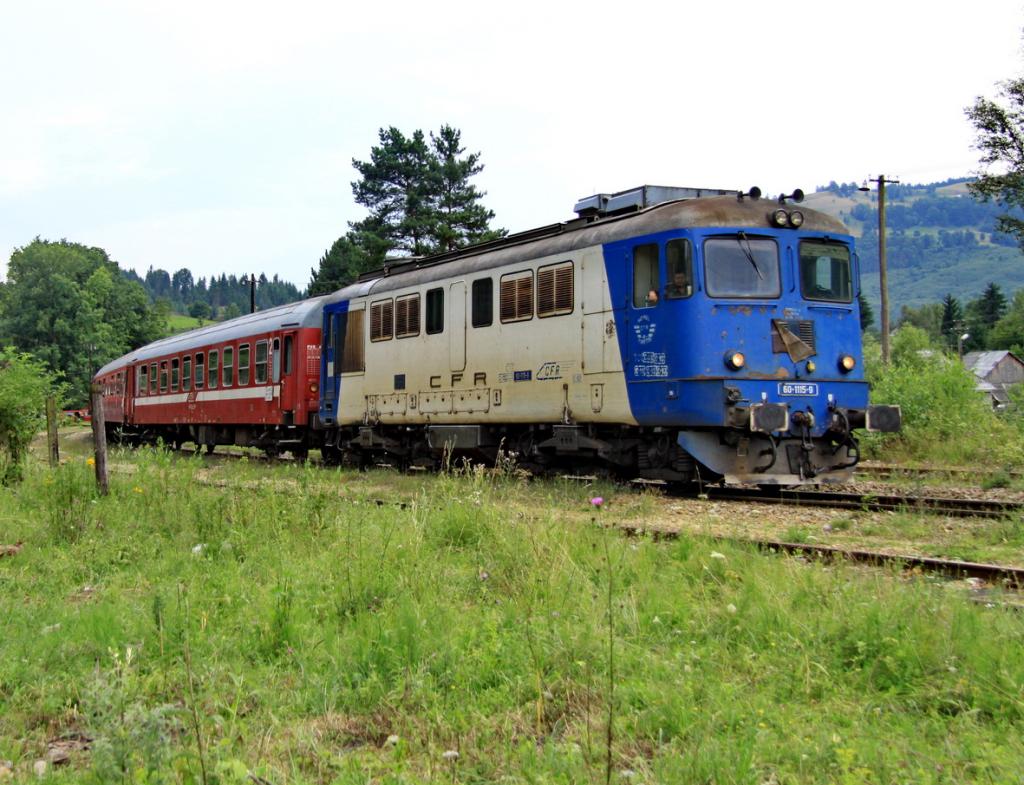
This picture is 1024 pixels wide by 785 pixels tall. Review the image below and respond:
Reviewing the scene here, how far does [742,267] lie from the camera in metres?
11.4

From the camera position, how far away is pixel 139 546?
26.2 feet

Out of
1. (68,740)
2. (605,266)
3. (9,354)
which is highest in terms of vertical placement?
(605,266)

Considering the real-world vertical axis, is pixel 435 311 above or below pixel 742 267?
below

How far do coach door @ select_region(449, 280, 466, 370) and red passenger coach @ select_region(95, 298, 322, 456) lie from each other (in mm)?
5505

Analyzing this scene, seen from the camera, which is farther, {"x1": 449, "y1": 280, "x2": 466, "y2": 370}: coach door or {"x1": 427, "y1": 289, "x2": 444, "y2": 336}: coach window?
{"x1": 427, "y1": 289, "x2": 444, "y2": 336}: coach window

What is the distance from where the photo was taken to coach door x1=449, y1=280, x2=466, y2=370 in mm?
14586

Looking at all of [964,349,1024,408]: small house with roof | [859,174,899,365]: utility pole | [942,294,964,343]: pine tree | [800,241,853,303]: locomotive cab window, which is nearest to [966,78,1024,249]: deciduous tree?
[859,174,899,365]: utility pole

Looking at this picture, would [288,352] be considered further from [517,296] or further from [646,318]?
[646,318]

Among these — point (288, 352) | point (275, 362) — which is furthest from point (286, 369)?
point (275, 362)

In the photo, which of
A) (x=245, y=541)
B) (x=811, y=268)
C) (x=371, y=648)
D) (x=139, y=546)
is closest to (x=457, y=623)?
(x=371, y=648)

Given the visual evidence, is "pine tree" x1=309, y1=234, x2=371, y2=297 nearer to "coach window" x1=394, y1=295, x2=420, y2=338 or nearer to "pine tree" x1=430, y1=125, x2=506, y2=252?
"pine tree" x1=430, y1=125, x2=506, y2=252

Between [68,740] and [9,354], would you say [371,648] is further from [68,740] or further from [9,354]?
[9,354]

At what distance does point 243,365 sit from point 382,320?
263 inches

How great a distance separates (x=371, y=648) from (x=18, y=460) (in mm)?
10013
